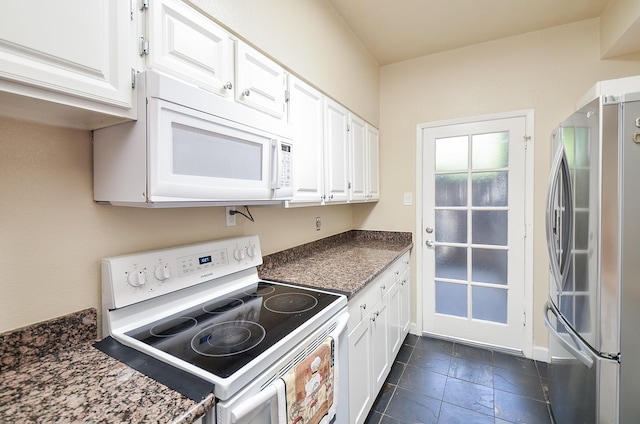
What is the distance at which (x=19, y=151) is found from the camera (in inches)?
33.4

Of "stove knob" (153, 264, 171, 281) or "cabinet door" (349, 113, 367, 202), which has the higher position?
"cabinet door" (349, 113, 367, 202)

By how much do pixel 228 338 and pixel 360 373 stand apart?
906 mm

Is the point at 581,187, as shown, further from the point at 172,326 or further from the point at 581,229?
the point at 172,326

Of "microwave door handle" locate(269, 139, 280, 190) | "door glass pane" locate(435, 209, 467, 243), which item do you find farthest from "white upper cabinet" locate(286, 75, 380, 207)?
"door glass pane" locate(435, 209, 467, 243)

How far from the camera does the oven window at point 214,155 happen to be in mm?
909

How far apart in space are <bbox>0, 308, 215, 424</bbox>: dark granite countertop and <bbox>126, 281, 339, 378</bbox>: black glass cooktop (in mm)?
115

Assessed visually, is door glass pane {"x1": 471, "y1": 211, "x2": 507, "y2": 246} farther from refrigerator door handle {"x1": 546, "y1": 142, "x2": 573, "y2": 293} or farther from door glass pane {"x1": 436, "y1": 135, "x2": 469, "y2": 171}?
refrigerator door handle {"x1": 546, "y1": 142, "x2": 573, "y2": 293}

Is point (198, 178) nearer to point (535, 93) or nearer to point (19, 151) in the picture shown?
point (19, 151)

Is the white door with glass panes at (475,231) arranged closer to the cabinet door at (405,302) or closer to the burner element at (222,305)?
the cabinet door at (405,302)

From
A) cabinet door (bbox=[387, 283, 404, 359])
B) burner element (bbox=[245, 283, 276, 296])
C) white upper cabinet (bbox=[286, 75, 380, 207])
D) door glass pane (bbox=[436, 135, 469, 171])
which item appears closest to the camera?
burner element (bbox=[245, 283, 276, 296])

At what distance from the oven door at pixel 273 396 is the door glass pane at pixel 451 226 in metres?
1.86

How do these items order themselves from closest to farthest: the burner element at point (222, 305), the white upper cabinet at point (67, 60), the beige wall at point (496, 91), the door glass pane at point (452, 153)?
the white upper cabinet at point (67, 60) < the burner element at point (222, 305) < the beige wall at point (496, 91) < the door glass pane at point (452, 153)

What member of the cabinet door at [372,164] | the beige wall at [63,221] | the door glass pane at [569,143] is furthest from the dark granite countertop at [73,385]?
the cabinet door at [372,164]

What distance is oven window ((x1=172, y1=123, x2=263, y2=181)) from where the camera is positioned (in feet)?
2.98
